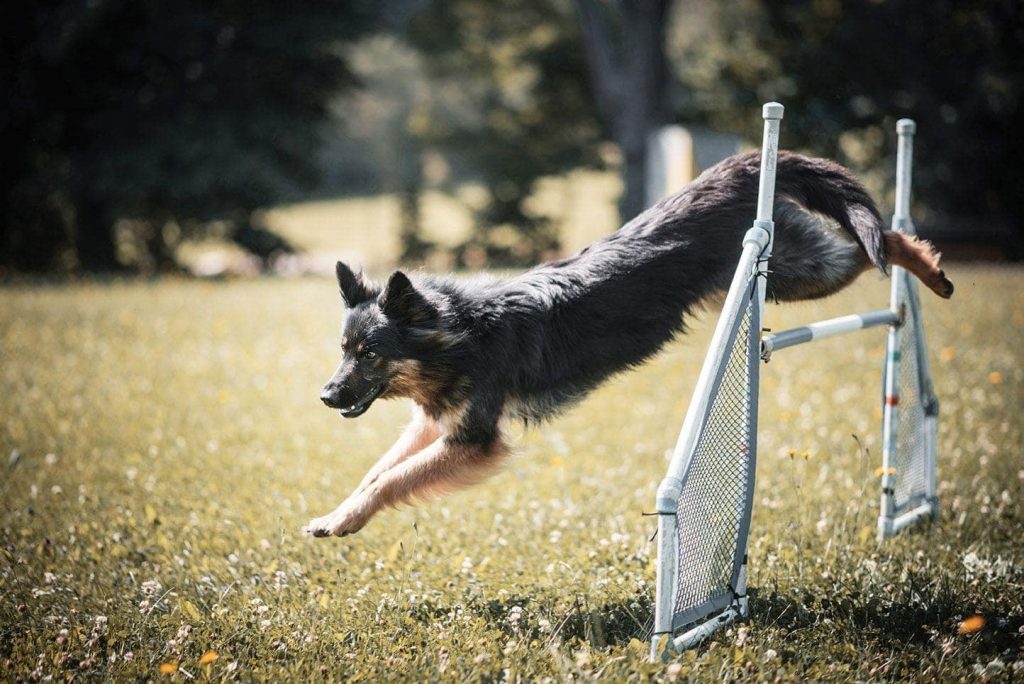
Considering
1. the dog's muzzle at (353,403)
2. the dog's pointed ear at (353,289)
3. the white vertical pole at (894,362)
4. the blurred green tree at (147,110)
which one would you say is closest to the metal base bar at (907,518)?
the white vertical pole at (894,362)

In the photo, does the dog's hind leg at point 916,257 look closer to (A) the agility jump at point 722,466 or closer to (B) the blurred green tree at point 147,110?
(A) the agility jump at point 722,466

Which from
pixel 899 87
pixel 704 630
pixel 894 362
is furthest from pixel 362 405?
pixel 899 87

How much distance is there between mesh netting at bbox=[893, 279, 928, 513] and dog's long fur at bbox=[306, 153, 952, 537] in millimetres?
553

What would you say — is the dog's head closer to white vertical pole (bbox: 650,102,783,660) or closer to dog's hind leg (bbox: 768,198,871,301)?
white vertical pole (bbox: 650,102,783,660)

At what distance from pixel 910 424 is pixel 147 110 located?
19.0 metres

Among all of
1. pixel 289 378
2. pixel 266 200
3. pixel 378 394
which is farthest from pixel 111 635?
pixel 266 200

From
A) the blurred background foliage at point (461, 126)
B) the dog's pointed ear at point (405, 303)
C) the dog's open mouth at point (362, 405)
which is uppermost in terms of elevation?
the blurred background foliage at point (461, 126)

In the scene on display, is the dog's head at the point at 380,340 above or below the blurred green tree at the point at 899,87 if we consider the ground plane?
below

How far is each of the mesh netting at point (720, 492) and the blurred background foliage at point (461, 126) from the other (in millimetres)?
17072

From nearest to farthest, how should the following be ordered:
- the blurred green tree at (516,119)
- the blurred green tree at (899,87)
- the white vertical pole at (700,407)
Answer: the white vertical pole at (700,407), the blurred green tree at (899,87), the blurred green tree at (516,119)

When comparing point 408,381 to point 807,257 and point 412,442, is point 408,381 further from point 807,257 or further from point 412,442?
point 807,257

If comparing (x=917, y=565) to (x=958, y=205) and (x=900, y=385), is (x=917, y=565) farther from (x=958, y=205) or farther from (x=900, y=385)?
(x=958, y=205)

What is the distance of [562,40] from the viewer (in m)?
23.9

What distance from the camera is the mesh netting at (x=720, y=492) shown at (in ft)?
12.0
